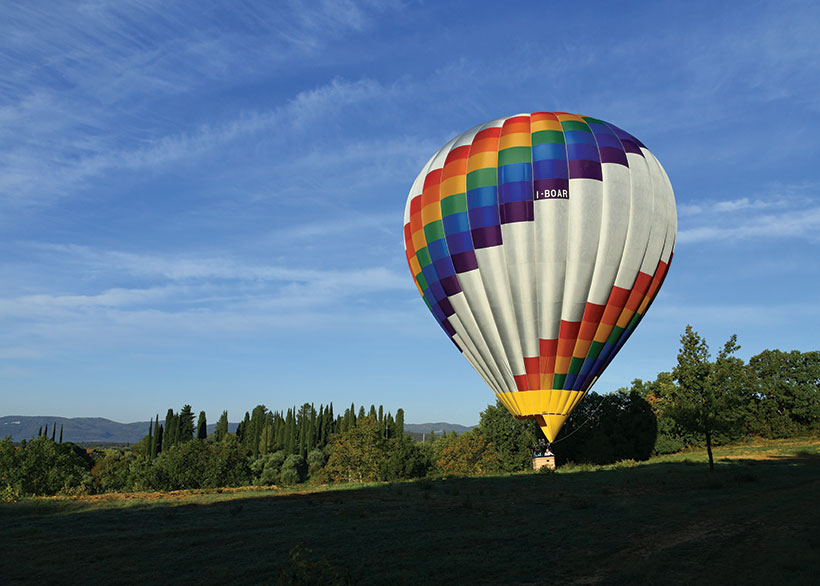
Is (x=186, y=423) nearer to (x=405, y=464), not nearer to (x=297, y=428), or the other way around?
(x=297, y=428)

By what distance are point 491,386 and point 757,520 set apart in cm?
1394

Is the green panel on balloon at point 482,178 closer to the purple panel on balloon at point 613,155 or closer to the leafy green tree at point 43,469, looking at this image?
the purple panel on balloon at point 613,155

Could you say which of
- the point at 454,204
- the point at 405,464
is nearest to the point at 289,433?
the point at 405,464

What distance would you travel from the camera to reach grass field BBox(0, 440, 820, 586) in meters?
11.8

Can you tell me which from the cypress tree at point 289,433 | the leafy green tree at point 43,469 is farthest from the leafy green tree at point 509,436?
the cypress tree at point 289,433

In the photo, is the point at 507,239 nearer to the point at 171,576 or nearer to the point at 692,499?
the point at 692,499

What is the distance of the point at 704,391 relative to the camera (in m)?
28.2

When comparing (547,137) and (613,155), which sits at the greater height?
(547,137)

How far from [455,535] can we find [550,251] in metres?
14.0

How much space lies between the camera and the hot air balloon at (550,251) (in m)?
25.5

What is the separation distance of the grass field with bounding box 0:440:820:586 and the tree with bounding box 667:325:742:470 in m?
3.77

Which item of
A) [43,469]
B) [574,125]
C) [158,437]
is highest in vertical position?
[574,125]

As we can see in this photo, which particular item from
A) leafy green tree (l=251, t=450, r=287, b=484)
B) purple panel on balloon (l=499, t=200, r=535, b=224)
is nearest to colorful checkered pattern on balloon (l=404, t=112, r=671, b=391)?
purple panel on balloon (l=499, t=200, r=535, b=224)

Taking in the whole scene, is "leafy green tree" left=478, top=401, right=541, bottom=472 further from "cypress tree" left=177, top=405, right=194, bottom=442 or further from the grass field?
"cypress tree" left=177, top=405, right=194, bottom=442
